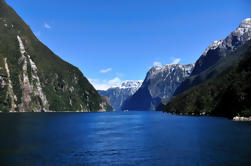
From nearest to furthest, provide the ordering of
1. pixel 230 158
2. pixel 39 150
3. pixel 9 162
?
pixel 9 162, pixel 230 158, pixel 39 150

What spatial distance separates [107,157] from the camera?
48.2 meters

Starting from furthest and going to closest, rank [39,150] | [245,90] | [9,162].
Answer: [245,90] → [39,150] → [9,162]

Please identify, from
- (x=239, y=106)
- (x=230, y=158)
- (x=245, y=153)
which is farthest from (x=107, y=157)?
(x=239, y=106)

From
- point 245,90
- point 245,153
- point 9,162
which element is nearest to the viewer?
point 9,162

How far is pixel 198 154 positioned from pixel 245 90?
122 metres

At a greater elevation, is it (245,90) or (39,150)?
(245,90)

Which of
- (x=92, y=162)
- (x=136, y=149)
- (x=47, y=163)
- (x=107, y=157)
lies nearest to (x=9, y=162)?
(x=47, y=163)

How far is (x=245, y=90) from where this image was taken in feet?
506

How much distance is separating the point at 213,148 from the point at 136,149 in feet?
58.5

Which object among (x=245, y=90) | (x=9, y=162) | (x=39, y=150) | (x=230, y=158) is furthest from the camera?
(x=245, y=90)

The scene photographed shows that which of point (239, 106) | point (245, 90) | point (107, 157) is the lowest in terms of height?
point (107, 157)

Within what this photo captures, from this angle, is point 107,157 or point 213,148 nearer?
point 107,157

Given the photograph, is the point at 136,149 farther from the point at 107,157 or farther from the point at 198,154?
the point at 198,154

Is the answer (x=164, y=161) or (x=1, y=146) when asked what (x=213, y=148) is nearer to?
(x=164, y=161)
